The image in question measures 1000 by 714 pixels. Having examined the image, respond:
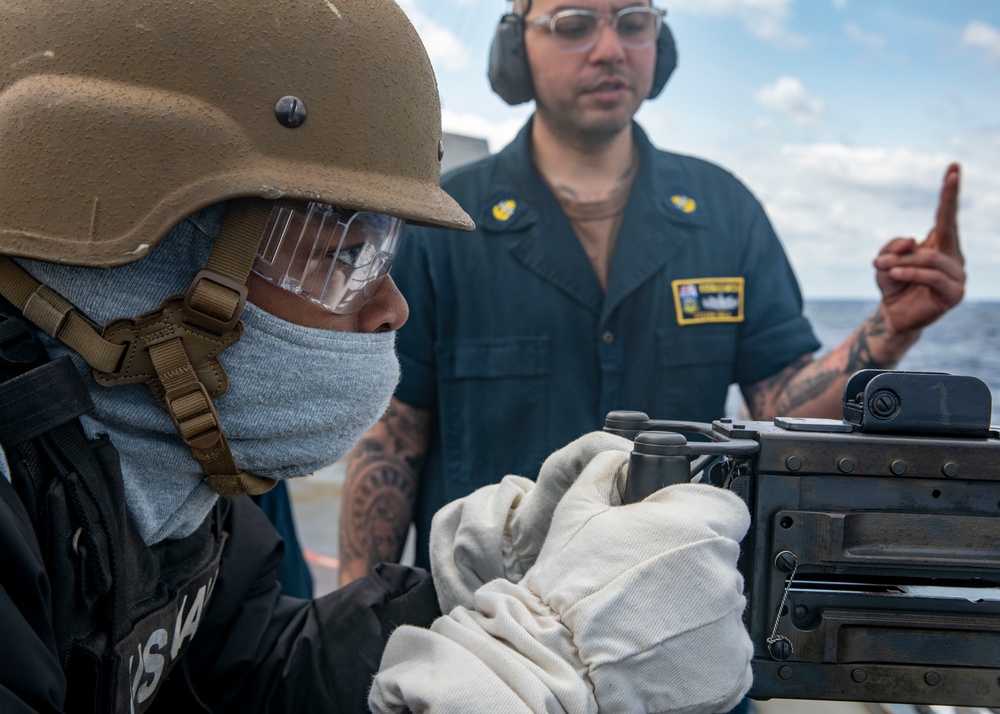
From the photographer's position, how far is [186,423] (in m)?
1.46

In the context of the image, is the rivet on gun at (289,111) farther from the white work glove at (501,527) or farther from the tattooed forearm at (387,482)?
the tattooed forearm at (387,482)

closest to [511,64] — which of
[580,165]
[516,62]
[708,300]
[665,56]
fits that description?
[516,62]

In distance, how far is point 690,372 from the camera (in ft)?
9.20

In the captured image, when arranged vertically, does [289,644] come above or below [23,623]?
below

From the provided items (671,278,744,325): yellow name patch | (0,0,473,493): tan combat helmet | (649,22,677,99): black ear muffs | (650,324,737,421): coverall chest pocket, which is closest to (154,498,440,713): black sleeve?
(0,0,473,493): tan combat helmet

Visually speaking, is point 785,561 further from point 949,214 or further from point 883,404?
point 949,214

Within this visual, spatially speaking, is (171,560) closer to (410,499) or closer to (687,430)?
(687,430)

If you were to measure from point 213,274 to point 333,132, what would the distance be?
315 mm

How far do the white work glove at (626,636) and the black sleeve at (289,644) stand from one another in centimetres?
53

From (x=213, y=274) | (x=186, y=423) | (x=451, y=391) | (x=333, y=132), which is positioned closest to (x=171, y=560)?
(x=186, y=423)

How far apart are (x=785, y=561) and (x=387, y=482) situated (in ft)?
5.59

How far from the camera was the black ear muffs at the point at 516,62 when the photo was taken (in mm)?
2877

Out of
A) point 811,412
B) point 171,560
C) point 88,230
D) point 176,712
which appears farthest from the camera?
point 811,412

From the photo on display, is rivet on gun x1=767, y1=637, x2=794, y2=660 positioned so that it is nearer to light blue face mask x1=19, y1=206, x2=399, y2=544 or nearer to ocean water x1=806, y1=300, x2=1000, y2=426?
light blue face mask x1=19, y1=206, x2=399, y2=544
